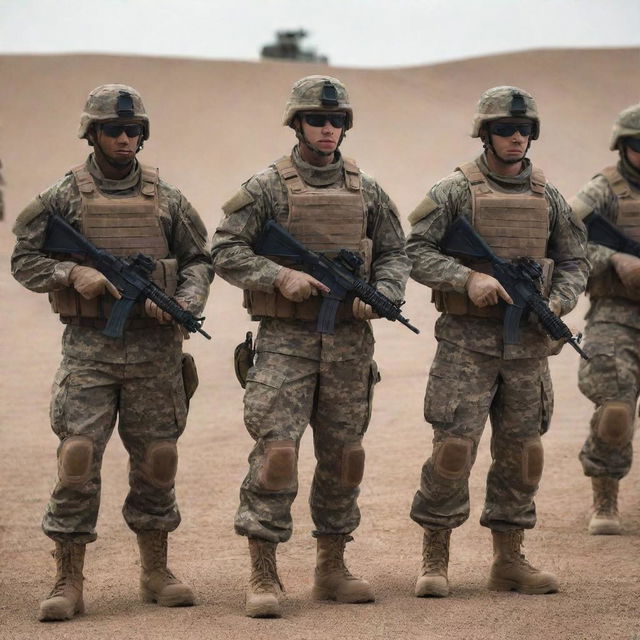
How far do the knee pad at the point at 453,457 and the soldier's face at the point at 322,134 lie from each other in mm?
1546

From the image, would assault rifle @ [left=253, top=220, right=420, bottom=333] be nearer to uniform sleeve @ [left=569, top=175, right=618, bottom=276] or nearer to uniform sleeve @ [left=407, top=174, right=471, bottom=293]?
uniform sleeve @ [left=407, top=174, right=471, bottom=293]

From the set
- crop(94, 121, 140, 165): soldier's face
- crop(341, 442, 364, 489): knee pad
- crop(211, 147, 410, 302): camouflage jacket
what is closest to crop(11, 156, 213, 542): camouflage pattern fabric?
crop(94, 121, 140, 165): soldier's face

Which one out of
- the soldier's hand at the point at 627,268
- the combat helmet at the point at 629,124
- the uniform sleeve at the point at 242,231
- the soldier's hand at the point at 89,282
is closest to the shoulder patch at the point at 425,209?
the uniform sleeve at the point at 242,231

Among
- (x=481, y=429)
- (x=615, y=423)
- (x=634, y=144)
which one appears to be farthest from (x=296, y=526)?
(x=634, y=144)

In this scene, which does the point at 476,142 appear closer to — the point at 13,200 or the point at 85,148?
the point at 85,148

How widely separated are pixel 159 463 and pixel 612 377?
10.1 feet

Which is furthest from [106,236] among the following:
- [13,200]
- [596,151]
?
[596,151]

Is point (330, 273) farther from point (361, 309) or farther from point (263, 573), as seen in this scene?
point (263, 573)

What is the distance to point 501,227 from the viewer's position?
7.98 m

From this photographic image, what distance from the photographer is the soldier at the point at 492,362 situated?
7.92 m

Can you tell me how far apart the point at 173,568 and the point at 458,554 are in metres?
1.64

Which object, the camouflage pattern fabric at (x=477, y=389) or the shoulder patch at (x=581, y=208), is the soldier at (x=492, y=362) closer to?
the camouflage pattern fabric at (x=477, y=389)

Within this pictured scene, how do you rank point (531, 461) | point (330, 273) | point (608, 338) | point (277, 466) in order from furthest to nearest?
point (608, 338) < point (531, 461) < point (330, 273) < point (277, 466)

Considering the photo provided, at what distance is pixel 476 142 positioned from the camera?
131ft
